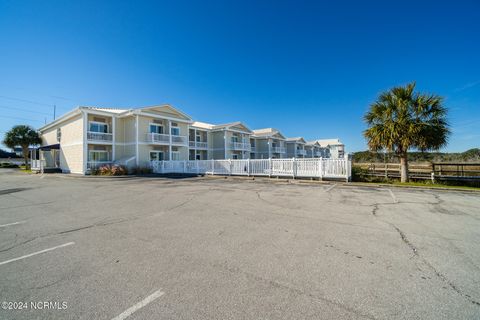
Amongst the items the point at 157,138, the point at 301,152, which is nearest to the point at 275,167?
the point at 157,138

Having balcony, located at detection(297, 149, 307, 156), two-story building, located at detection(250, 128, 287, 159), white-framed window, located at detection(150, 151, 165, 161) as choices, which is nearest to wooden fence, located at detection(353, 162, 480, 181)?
white-framed window, located at detection(150, 151, 165, 161)

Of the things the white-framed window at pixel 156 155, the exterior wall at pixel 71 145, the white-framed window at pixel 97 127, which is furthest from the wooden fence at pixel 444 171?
the exterior wall at pixel 71 145

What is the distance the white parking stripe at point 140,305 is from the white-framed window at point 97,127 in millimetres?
26875

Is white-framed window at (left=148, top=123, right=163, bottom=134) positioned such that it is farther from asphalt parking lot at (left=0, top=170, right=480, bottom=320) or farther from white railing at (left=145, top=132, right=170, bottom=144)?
asphalt parking lot at (left=0, top=170, right=480, bottom=320)

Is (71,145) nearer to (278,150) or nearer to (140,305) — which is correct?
(140,305)

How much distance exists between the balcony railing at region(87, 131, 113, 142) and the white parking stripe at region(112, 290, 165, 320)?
25901mm

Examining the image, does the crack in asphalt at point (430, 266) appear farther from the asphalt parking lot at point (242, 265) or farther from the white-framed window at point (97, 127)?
the white-framed window at point (97, 127)

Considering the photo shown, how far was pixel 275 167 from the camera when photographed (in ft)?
54.8

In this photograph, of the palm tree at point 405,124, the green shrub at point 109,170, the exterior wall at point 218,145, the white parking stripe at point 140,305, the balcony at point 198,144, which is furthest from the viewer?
the exterior wall at point 218,145

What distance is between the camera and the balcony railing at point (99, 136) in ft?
76.1

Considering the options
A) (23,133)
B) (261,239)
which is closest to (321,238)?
(261,239)

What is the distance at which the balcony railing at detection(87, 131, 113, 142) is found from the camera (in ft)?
76.1

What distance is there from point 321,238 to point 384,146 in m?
13.2

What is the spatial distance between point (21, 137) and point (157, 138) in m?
26.9
